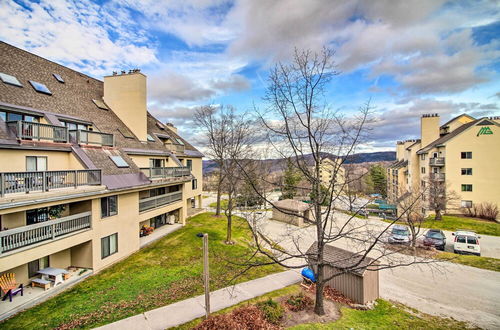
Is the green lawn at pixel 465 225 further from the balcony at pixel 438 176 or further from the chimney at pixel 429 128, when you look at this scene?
the chimney at pixel 429 128

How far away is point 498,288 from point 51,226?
2251cm

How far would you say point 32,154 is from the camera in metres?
10.9

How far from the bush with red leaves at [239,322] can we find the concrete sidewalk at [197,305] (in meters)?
0.95

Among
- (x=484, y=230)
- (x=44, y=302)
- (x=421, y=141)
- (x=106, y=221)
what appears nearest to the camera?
(x=44, y=302)

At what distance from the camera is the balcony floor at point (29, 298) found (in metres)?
8.68

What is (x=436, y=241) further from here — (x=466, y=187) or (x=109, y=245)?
(x=109, y=245)

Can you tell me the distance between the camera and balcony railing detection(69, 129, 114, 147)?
1345cm

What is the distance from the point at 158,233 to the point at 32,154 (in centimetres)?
1068

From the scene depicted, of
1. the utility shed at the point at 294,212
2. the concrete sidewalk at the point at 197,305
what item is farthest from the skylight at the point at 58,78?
the utility shed at the point at 294,212

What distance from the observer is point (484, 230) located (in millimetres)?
22688

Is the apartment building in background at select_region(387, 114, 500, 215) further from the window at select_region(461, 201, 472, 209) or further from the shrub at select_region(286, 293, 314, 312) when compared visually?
the shrub at select_region(286, 293, 314, 312)

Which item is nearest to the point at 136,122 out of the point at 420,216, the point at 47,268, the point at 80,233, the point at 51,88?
the point at 51,88

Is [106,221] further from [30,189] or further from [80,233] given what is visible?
[30,189]

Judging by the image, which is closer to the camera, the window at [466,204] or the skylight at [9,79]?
the skylight at [9,79]
